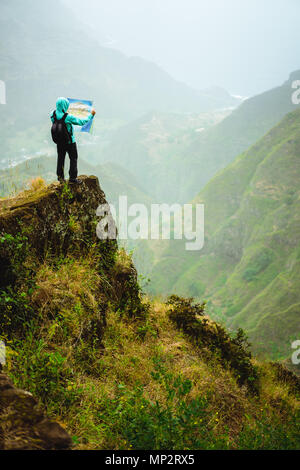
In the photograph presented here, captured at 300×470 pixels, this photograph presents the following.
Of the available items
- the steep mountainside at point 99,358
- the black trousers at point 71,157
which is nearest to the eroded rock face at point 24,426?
the steep mountainside at point 99,358

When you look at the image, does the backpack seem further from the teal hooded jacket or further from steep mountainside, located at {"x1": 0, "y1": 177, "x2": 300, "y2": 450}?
steep mountainside, located at {"x1": 0, "y1": 177, "x2": 300, "y2": 450}

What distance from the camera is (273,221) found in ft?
339

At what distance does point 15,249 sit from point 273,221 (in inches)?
4326

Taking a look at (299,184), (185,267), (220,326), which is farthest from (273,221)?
(220,326)

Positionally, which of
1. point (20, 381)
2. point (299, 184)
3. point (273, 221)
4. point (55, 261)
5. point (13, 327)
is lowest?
point (20, 381)

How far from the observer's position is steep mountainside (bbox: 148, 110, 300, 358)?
2665 inches

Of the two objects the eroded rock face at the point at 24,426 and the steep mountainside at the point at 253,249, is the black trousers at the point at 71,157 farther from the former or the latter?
the steep mountainside at the point at 253,249

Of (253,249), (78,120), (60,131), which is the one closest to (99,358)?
(60,131)

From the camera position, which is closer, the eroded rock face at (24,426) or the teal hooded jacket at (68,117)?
the eroded rock face at (24,426)

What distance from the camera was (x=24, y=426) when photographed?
98.9 inches

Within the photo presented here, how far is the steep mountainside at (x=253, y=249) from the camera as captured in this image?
222 feet

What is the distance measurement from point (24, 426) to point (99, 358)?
187cm

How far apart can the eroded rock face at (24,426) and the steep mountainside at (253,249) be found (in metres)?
52.2
